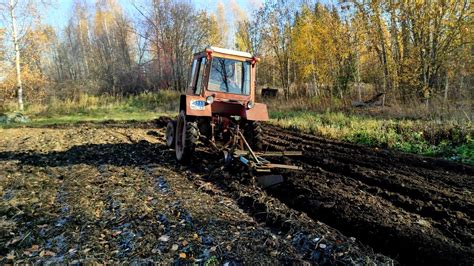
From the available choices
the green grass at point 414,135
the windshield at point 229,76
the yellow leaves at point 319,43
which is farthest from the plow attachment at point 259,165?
the yellow leaves at point 319,43

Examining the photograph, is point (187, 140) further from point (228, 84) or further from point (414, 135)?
point (414, 135)

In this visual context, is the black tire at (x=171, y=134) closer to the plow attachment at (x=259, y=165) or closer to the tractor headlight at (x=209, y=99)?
the tractor headlight at (x=209, y=99)

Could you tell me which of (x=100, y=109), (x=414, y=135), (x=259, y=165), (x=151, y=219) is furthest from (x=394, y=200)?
(x=100, y=109)

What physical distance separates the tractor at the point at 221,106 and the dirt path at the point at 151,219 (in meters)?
0.65

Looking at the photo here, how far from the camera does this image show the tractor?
6656mm

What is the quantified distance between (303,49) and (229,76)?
1514cm

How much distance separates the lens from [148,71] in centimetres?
2930

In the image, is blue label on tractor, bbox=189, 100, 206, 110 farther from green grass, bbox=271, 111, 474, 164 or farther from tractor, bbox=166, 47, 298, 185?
green grass, bbox=271, 111, 474, 164

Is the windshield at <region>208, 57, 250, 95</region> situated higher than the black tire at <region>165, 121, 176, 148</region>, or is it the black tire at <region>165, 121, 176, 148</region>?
the windshield at <region>208, 57, 250, 95</region>

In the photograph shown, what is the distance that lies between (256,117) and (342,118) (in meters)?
6.06

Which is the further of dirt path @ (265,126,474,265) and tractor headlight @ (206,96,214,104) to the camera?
tractor headlight @ (206,96,214,104)

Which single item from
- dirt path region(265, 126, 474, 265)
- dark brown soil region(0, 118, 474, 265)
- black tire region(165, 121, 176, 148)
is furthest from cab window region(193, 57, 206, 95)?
dirt path region(265, 126, 474, 265)

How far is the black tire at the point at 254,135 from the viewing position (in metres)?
6.94

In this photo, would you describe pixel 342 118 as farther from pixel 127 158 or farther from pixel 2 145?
pixel 2 145
